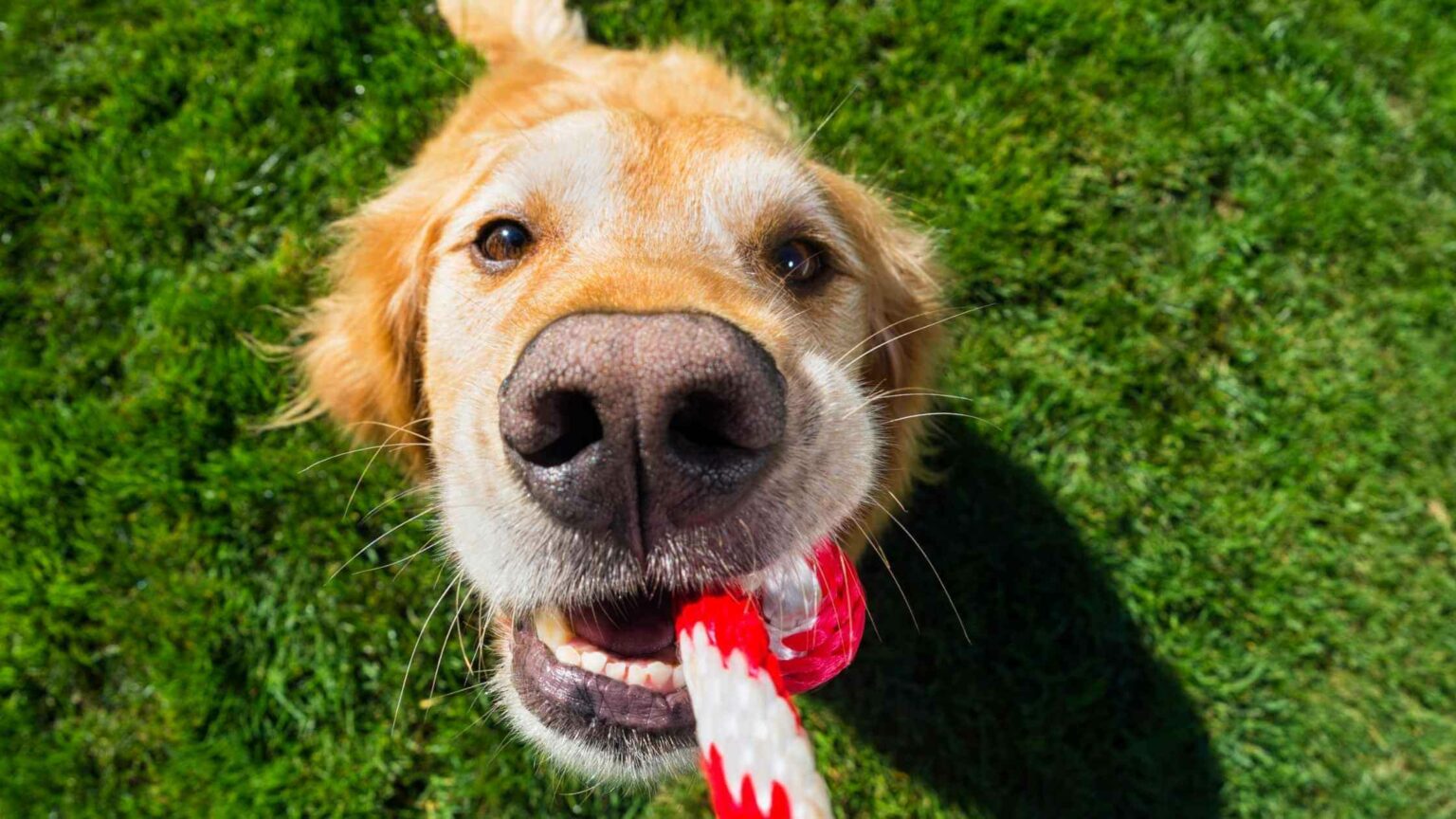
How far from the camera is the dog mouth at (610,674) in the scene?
197 centimetres

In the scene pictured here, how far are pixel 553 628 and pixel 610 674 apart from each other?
18 cm

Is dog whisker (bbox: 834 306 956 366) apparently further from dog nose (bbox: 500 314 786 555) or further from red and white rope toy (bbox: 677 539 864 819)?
dog nose (bbox: 500 314 786 555)

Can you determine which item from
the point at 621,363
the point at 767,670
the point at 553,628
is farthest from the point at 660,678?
the point at 621,363

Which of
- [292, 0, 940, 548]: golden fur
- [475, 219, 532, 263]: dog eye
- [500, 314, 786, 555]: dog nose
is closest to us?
[500, 314, 786, 555]: dog nose

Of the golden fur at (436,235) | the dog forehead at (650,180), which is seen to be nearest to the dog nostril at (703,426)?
the dog forehead at (650,180)

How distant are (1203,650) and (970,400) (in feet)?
5.08

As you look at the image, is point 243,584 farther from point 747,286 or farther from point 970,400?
point 970,400

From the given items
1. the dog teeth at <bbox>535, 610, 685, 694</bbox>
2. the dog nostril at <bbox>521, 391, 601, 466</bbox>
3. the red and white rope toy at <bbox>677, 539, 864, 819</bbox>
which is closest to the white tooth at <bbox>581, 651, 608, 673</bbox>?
the dog teeth at <bbox>535, 610, 685, 694</bbox>

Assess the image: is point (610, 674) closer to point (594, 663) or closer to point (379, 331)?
point (594, 663)

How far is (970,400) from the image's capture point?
13.9 ft

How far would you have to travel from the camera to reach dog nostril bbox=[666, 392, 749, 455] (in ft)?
5.21

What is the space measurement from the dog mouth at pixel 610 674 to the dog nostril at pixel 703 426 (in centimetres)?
43

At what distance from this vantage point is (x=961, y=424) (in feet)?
13.8

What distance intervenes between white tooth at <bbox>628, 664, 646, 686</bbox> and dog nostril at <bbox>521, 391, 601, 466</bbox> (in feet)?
1.99
